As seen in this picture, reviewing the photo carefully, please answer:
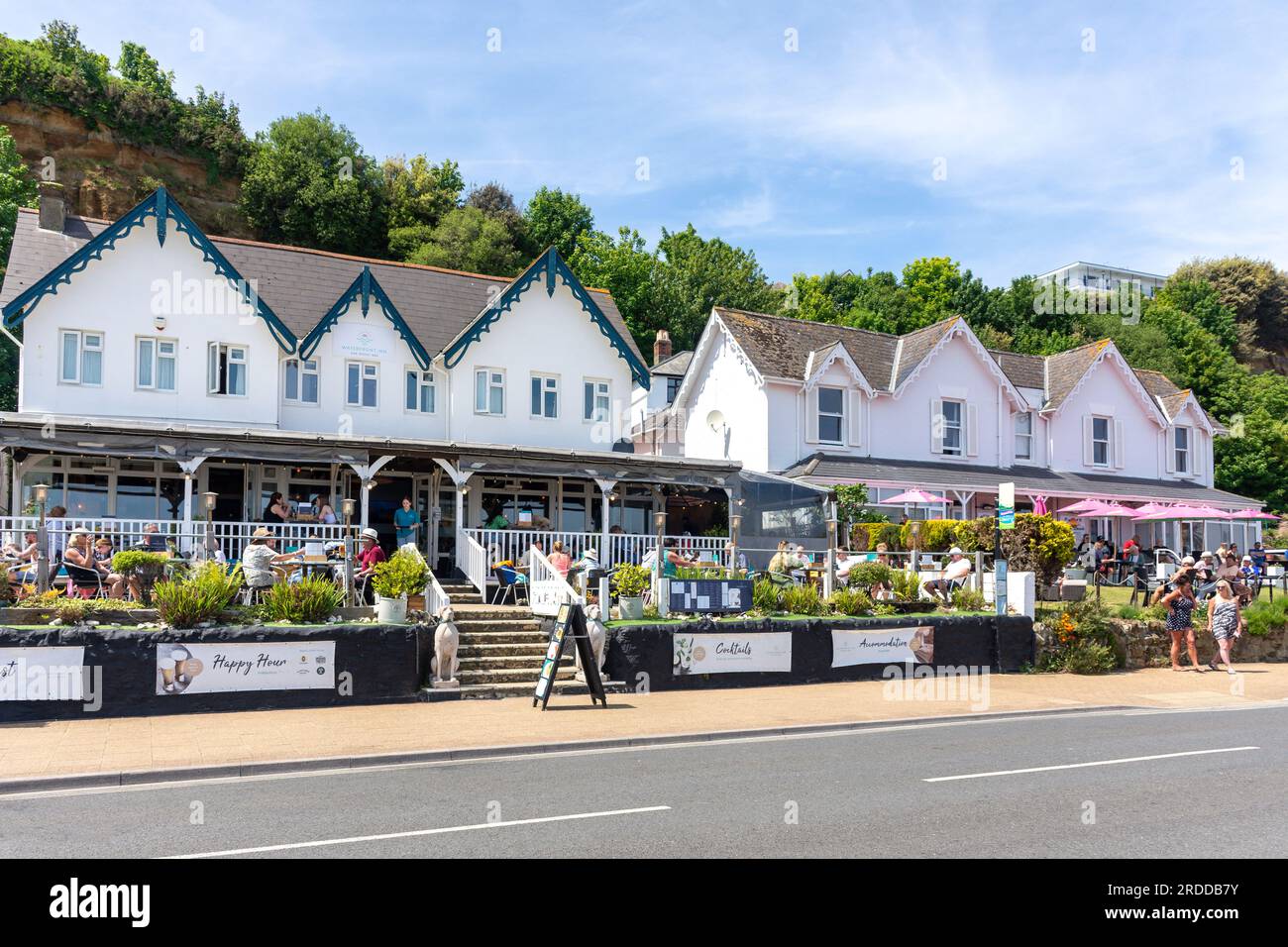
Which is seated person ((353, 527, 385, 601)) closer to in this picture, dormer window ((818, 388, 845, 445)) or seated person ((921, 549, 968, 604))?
seated person ((921, 549, 968, 604))

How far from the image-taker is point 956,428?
34219mm

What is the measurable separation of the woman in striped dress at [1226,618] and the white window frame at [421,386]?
17.8 metres

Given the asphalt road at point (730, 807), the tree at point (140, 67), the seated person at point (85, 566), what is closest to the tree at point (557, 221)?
the tree at point (140, 67)

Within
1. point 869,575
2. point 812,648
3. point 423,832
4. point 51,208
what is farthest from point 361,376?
point 423,832

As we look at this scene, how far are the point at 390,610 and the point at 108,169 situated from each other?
48.6 meters

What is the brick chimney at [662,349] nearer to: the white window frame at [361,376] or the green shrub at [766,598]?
the white window frame at [361,376]

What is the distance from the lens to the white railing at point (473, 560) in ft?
66.4

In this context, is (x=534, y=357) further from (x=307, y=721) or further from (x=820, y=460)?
(x=307, y=721)

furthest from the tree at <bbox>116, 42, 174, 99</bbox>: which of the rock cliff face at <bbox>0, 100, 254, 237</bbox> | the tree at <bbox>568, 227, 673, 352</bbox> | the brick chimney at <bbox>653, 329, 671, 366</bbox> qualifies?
the brick chimney at <bbox>653, 329, 671, 366</bbox>

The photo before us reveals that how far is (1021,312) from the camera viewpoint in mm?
65938

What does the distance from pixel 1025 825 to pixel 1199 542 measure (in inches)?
1314

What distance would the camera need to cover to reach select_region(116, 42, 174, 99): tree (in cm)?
6094

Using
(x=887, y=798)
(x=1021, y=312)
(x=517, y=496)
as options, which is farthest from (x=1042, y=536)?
(x=1021, y=312)

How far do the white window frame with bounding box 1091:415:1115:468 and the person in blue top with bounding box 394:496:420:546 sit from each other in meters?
23.5
